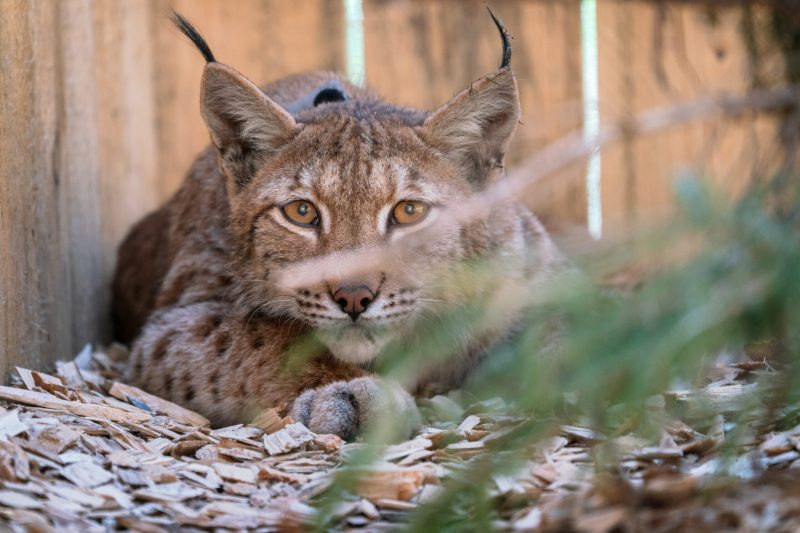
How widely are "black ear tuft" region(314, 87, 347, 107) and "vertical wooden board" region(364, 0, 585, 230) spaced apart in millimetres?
2337

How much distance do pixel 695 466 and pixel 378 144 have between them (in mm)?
1937

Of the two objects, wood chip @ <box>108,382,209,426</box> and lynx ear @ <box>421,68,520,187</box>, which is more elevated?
lynx ear @ <box>421,68,520,187</box>

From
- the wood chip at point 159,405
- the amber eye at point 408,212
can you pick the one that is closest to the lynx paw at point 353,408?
the wood chip at point 159,405

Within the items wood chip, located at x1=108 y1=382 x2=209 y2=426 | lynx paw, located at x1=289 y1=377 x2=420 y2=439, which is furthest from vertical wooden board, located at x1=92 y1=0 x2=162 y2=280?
lynx paw, located at x1=289 y1=377 x2=420 y2=439

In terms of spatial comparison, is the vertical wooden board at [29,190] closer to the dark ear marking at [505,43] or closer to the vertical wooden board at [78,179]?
the vertical wooden board at [78,179]

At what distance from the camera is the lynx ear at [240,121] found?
4371 mm

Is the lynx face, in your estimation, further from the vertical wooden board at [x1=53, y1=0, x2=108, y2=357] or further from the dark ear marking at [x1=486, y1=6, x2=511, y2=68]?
the vertical wooden board at [x1=53, y1=0, x2=108, y2=357]

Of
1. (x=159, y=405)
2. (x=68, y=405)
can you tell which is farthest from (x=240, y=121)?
(x=68, y=405)

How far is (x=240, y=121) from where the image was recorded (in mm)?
4531

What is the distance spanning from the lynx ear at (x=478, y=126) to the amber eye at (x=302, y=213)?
0.61m

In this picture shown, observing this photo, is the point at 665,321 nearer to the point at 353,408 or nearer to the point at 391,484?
the point at 391,484

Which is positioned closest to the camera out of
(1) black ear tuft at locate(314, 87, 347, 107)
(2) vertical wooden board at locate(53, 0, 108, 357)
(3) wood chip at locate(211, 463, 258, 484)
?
(3) wood chip at locate(211, 463, 258, 484)

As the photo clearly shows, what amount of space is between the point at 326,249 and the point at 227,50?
11.6 ft

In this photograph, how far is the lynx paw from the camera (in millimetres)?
3768
